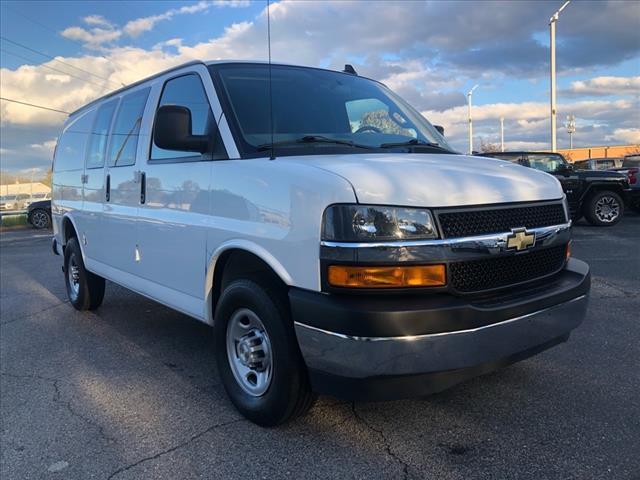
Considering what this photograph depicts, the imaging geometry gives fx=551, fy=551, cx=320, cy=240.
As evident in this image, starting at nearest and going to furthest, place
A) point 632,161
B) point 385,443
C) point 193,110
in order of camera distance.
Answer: point 385,443
point 193,110
point 632,161

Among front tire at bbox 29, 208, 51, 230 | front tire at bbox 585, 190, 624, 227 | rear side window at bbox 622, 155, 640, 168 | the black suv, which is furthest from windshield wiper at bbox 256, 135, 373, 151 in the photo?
front tire at bbox 29, 208, 51, 230

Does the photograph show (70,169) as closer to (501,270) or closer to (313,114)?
(313,114)

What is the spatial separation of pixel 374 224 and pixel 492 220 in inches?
25.7

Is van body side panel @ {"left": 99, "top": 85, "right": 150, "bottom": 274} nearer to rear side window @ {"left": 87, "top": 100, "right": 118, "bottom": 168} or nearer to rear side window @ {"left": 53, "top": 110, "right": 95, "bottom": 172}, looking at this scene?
rear side window @ {"left": 87, "top": 100, "right": 118, "bottom": 168}

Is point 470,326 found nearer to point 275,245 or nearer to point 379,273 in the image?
point 379,273

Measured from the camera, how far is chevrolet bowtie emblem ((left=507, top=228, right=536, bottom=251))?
2771mm

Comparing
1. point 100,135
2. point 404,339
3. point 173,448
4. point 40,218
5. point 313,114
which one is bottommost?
point 173,448

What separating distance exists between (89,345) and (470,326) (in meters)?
3.74

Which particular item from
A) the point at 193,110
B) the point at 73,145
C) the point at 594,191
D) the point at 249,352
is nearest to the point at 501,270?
the point at 249,352

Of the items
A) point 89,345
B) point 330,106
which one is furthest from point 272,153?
point 89,345

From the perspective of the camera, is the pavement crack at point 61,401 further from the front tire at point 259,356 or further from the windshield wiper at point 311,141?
the windshield wiper at point 311,141

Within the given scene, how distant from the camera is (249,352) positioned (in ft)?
10.4

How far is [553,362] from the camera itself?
406 centimetres

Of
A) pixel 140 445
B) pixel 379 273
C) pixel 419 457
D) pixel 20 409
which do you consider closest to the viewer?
pixel 379 273
